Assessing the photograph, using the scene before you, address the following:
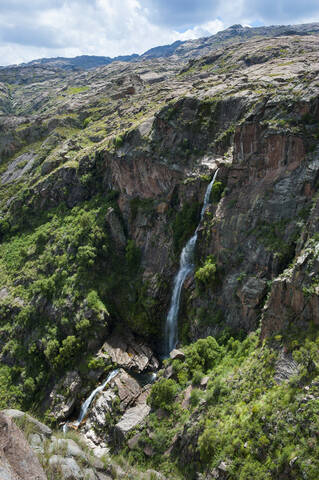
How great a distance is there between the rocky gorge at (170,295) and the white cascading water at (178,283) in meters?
0.96

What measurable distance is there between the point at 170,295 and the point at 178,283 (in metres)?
2.22

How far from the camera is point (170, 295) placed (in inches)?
1483

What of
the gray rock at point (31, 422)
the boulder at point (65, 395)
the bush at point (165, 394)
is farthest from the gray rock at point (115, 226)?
the gray rock at point (31, 422)

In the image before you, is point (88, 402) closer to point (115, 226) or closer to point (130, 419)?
point (130, 419)

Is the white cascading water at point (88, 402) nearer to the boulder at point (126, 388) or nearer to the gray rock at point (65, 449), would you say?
the boulder at point (126, 388)

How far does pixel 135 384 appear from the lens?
3219 cm

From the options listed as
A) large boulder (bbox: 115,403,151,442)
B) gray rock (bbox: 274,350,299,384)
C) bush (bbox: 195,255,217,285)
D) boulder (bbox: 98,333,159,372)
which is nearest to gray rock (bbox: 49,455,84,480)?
gray rock (bbox: 274,350,299,384)

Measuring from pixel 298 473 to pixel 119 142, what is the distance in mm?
46945

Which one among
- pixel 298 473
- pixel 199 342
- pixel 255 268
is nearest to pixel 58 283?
pixel 199 342

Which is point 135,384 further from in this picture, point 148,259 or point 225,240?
point 225,240

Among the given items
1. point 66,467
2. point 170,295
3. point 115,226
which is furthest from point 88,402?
point 115,226

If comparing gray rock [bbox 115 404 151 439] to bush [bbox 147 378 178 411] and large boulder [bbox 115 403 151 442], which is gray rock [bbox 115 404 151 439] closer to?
large boulder [bbox 115 403 151 442]

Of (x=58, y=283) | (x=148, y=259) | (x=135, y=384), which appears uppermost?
(x=148, y=259)

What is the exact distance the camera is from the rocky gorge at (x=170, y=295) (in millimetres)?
17047
